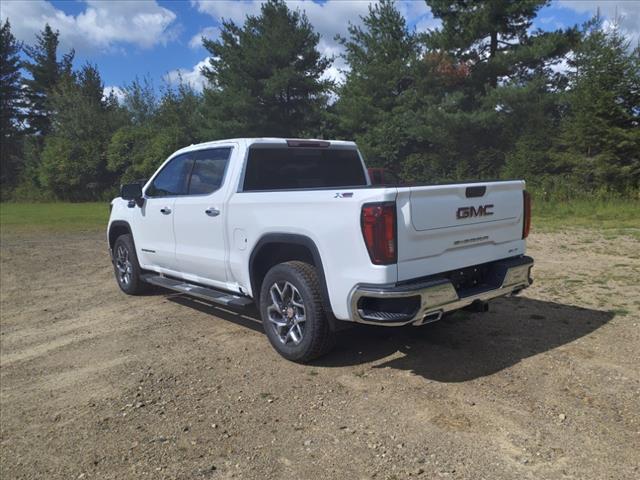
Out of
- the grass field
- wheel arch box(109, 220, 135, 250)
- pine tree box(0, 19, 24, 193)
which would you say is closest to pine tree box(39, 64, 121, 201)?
pine tree box(0, 19, 24, 193)

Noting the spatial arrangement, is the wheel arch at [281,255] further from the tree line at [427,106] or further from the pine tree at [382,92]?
the pine tree at [382,92]

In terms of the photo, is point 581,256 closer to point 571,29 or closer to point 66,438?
point 66,438

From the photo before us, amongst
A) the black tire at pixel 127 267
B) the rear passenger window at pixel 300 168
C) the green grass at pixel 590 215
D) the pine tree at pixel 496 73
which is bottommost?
the green grass at pixel 590 215

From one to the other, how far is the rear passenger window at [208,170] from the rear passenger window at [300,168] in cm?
34

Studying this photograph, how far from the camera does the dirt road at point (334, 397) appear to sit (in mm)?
2980

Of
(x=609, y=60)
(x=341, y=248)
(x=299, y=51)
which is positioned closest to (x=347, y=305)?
(x=341, y=248)

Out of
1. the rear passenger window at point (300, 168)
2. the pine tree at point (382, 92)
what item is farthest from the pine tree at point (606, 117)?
the rear passenger window at point (300, 168)

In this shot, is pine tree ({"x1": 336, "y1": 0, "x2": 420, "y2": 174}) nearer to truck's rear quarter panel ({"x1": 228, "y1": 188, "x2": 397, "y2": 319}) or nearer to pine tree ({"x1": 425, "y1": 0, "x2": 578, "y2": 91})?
pine tree ({"x1": 425, "y1": 0, "x2": 578, "y2": 91})

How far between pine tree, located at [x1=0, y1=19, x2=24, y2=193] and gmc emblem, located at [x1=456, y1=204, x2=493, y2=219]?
172 ft

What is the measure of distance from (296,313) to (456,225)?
1.47 metres

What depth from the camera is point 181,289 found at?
224 inches

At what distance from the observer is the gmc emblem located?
3.99 metres

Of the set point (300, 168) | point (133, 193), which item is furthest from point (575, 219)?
point (133, 193)

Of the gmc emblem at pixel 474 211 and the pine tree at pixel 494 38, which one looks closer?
the gmc emblem at pixel 474 211
